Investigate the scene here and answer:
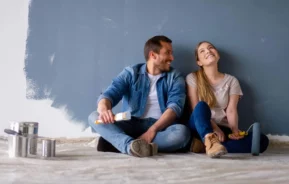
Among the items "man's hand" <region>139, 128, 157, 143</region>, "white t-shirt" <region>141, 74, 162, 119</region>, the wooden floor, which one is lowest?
the wooden floor

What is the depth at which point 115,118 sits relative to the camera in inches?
63.1

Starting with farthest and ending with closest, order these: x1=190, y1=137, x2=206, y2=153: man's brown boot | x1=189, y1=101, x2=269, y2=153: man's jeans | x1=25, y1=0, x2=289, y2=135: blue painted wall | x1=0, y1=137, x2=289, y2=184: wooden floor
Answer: x1=25, y1=0, x2=289, y2=135: blue painted wall → x1=190, y1=137, x2=206, y2=153: man's brown boot → x1=189, y1=101, x2=269, y2=153: man's jeans → x1=0, y1=137, x2=289, y2=184: wooden floor

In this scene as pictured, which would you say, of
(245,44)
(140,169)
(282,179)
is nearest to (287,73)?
(245,44)

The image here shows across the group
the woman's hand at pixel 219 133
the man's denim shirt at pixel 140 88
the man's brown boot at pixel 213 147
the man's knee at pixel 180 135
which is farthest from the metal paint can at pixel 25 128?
the woman's hand at pixel 219 133

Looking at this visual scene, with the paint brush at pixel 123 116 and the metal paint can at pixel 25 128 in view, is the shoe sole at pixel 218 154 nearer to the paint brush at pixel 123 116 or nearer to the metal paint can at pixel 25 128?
the paint brush at pixel 123 116

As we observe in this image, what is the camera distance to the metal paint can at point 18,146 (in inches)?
56.5

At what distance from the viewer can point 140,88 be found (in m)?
1.91

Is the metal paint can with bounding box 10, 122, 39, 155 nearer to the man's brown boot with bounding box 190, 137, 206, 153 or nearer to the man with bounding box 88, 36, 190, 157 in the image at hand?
the man with bounding box 88, 36, 190, 157

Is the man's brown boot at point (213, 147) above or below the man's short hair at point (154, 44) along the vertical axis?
below

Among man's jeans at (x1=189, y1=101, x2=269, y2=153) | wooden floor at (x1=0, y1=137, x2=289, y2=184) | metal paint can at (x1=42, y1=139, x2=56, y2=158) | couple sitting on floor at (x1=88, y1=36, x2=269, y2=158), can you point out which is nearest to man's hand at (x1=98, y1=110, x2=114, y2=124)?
couple sitting on floor at (x1=88, y1=36, x2=269, y2=158)

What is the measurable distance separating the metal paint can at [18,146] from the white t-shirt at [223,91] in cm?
92

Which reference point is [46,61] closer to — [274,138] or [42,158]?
Answer: [42,158]

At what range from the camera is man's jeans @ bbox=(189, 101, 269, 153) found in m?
1.60

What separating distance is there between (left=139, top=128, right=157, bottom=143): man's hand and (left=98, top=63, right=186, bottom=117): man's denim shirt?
0.55 ft
